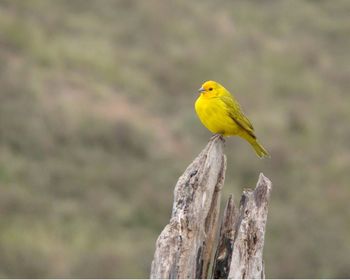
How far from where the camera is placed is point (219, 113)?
651 cm

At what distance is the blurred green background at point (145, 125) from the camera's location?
1567 cm

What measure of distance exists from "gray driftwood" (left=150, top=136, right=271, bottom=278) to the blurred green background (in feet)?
29.4

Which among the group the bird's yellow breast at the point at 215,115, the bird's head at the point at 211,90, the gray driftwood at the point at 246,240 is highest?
the bird's head at the point at 211,90

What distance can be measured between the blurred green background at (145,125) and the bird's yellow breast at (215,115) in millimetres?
7943

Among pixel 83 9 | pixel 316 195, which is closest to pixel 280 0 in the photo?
pixel 83 9

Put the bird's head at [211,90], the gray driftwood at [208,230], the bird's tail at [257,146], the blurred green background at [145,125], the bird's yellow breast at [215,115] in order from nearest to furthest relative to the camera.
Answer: the gray driftwood at [208,230] < the bird's yellow breast at [215,115] < the bird's head at [211,90] < the bird's tail at [257,146] < the blurred green background at [145,125]

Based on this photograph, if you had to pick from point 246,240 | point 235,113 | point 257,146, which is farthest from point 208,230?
point 257,146

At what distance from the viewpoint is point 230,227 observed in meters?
5.24

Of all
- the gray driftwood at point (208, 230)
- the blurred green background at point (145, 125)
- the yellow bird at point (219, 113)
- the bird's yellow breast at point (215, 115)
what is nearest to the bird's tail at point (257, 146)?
the yellow bird at point (219, 113)

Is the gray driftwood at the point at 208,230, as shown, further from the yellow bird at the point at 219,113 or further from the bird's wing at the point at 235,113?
the bird's wing at the point at 235,113

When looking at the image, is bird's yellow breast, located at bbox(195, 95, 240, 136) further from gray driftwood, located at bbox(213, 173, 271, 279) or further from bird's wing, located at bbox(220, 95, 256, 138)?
gray driftwood, located at bbox(213, 173, 271, 279)

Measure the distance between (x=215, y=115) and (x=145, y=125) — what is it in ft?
48.6

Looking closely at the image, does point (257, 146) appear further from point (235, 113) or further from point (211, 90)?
→ point (211, 90)

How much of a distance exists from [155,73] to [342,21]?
11581mm
